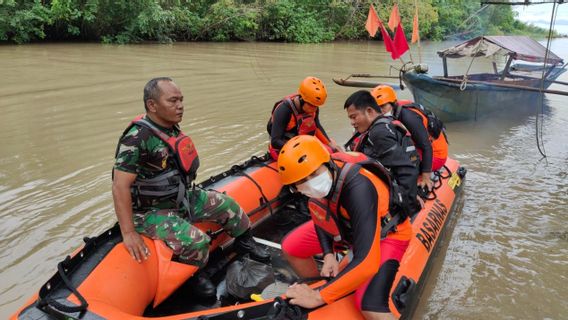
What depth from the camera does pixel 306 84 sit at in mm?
3877

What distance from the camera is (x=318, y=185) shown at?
1953mm

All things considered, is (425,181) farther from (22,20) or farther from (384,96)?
(22,20)

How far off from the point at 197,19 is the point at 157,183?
18.7 m

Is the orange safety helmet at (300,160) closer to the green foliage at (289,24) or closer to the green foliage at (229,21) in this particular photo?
the green foliage at (229,21)

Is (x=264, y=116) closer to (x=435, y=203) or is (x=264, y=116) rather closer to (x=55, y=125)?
(x=55, y=125)

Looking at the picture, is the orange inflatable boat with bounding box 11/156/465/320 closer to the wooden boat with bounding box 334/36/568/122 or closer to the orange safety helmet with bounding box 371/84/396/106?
the orange safety helmet with bounding box 371/84/396/106

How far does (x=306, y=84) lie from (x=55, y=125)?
4.75 metres

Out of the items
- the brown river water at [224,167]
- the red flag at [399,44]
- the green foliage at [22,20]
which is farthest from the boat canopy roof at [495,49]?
the green foliage at [22,20]

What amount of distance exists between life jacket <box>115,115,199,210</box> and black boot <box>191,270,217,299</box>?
0.50m

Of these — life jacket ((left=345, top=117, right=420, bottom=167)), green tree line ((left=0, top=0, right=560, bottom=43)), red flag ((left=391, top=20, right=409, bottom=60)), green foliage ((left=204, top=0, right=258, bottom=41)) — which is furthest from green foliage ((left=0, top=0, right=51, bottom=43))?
life jacket ((left=345, top=117, right=420, bottom=167))

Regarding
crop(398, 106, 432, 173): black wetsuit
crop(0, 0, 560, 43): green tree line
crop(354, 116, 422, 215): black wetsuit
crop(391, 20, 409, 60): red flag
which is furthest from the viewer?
crop(0, 0, 560, 43): green tree line

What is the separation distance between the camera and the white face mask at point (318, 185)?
6.39 feet

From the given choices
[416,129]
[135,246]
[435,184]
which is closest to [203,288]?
[135,246]

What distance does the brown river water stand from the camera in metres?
3.53
